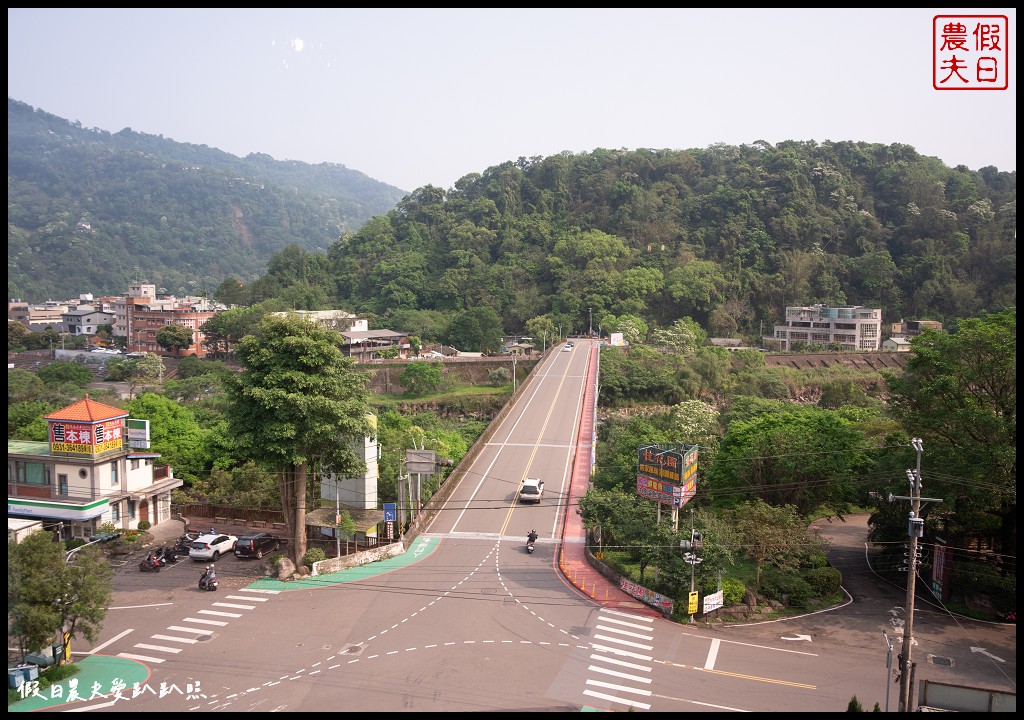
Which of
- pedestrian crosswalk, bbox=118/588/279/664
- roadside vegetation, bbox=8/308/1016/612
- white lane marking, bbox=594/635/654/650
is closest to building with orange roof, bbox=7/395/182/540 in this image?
roadside vegetation, bbox=8/308/1016/612

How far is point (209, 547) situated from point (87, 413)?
5.71 m

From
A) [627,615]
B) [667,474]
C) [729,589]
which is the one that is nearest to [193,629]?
[627,615]

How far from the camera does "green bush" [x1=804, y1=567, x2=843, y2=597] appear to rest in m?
16.9

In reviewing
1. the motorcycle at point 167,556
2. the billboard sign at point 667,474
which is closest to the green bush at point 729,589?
the billboard sign at point 667,474

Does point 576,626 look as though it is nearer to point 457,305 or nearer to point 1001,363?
point 1001,363

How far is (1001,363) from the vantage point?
17344mm

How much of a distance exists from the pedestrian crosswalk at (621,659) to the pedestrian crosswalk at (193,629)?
7115 mm

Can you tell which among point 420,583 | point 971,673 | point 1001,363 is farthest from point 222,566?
point 1001,363

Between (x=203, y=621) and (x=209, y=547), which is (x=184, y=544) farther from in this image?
(x=203, y=621)

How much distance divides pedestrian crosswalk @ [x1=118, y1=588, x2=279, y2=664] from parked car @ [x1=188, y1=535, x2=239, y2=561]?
95.7 inches

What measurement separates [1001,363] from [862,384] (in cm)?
3313

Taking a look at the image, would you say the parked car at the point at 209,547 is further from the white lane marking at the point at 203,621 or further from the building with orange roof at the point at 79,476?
the white lane marking at the point at 203,621

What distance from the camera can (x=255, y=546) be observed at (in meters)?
18.9

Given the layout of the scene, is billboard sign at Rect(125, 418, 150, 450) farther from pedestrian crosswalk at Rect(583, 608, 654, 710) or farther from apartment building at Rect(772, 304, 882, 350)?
apartment building at Rect(772, 304, 882, 350)
